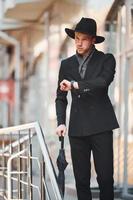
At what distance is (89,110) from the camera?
4609 millimetres

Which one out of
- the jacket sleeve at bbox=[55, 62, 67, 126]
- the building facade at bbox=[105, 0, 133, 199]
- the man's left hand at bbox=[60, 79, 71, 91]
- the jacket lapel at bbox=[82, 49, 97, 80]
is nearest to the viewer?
the man's left hand at bbox=[60, 79, 71, 91]

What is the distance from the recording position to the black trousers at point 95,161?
457cm

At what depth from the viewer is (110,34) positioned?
334 inches

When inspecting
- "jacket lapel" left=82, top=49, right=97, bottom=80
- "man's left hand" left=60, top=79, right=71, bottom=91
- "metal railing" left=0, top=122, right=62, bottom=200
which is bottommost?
"metal railing" left=0, top=122, right=62, bottom=200

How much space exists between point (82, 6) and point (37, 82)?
6.60m

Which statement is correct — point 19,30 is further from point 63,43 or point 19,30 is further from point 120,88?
point 120,88

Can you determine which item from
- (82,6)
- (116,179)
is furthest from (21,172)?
(82,6)

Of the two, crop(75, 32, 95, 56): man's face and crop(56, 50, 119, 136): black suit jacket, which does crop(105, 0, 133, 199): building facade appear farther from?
crop(75, 32, 95, 56): man's face

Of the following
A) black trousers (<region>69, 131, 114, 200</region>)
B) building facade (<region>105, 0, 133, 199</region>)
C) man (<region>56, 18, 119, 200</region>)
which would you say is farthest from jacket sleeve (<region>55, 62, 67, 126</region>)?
building facade (<region>105, 0, 133, 199</region>)

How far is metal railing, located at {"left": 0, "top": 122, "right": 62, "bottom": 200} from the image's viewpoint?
4660mm

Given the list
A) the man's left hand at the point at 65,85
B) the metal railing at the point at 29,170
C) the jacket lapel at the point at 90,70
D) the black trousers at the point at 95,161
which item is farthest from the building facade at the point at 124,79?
the man's left hand at the point at 65,85

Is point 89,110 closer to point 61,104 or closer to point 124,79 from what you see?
point 61,104

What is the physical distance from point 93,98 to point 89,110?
0.30ft

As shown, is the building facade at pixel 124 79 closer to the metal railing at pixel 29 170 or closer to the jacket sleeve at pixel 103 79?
the metal railing at pixel 29 170
